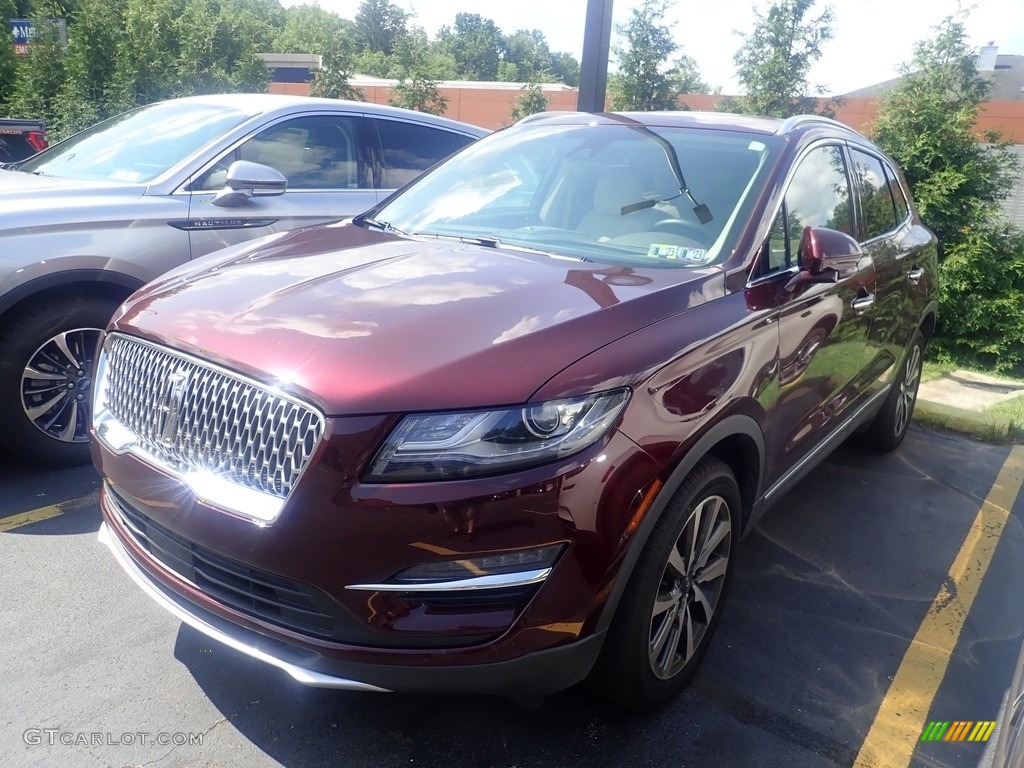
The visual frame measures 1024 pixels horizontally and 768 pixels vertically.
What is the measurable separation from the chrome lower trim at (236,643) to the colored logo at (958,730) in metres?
1.82

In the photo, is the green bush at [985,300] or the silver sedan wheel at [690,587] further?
the green bush at [985,300]

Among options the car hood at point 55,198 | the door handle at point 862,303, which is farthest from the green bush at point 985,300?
the car hood at point 55,198

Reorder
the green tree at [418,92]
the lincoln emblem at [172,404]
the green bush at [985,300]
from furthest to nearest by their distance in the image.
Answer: the green tree at [418,92]
the green bush at [985,300]
the lincoln emblem at [172,404]

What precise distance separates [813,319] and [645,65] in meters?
12.1

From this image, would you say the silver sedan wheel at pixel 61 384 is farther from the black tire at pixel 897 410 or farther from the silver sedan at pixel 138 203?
the black tire at pixel 897 410

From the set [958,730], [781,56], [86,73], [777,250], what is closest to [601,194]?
[777,250]

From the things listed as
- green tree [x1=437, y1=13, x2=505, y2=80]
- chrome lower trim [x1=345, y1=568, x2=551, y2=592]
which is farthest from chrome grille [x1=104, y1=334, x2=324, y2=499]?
green tree [x1=437, y1=13, x2=505, y2=80]

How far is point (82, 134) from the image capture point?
17.0 feet

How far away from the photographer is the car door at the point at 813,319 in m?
2.88

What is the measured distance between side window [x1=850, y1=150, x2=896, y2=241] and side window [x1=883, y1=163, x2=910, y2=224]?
0.25ft

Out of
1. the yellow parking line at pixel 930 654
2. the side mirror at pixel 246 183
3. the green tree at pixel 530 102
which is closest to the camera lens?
the yellow parking line at pixel 930 654

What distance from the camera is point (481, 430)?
75.0 inches

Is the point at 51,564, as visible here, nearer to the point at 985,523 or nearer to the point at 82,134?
the point at 82,134

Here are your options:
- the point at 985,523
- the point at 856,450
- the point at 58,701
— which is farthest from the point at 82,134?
the point at 985,523
